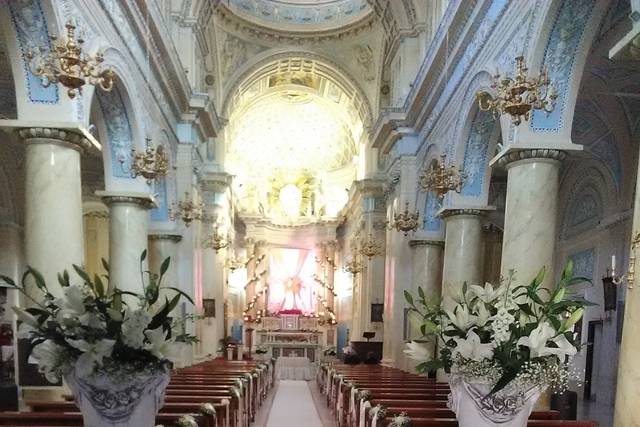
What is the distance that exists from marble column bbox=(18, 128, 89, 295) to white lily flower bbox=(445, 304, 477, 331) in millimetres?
4749

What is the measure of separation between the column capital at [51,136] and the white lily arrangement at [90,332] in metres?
3.97

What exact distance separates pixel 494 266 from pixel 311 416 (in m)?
8.70

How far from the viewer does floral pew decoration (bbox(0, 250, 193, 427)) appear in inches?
111

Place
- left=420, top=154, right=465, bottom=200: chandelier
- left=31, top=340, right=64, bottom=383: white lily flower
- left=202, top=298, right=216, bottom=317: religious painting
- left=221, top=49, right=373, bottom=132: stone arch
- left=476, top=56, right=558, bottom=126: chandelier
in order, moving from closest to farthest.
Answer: left=31, top=340, right=64, bottom=383: white lily flower < left=476, top=56, right=558, bottom=126: chandelier < left=420, top=154, right=465, bottom=200: chandelier < left=202, top=298, right=216, bottom=317: religious painting < left=221, top=49, right=373, bottom=132: stone arch

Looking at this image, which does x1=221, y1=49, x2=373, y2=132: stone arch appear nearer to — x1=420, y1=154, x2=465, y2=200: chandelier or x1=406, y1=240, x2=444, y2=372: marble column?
x1=406, y1=240, x2=444, y2=372: marble column

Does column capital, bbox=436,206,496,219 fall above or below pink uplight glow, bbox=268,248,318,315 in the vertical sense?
below

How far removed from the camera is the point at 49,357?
2.88 m

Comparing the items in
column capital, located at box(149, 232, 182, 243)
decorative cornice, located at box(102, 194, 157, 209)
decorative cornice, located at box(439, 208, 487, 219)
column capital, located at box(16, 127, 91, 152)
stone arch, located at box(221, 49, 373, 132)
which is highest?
stone arch, located at box(221, 49, 373, 132)

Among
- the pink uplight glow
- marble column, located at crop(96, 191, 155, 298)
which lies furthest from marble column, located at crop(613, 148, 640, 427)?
the pink uplight glow

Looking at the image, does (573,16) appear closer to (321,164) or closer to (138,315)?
(138,315)

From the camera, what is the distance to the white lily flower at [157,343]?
2883 mm

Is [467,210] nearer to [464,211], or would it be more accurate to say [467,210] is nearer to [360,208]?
[464,211]

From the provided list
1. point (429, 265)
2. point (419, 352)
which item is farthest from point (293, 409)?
point (419, 352)

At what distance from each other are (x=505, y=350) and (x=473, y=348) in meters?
0.16
